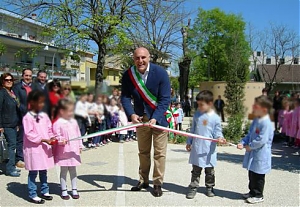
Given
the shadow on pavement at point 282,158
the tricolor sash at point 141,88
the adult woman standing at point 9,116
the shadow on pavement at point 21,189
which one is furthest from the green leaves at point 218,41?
the shadow on pavement at point 282,158

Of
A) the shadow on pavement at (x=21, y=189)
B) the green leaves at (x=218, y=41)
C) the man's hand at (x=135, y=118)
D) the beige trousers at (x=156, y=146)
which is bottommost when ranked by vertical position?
the shadow on pavement at (x=21, y=189)

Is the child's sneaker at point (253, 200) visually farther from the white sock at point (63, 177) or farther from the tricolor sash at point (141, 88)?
the white sock at point (63, 177)

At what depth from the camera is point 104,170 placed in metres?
6.17

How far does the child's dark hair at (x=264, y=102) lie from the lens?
3.05m

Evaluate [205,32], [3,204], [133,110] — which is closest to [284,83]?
[205,32]

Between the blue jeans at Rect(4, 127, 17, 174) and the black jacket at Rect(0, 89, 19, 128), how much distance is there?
179mm

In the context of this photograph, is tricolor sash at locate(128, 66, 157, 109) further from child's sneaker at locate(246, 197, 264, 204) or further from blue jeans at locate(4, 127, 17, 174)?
blue jeans at locate(4, 127, 17, 174)

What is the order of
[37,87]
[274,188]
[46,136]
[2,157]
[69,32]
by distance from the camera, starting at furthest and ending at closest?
1. [69,32]
2. [2,157]
3. [274,188]
4. [46,136]
5. [37,87]

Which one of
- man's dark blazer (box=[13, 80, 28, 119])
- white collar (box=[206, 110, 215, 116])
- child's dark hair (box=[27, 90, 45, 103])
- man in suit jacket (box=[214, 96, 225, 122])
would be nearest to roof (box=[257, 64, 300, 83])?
man in suit jacket (box=[214, 96, 225, 122])

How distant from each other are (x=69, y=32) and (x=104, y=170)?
20.5ft

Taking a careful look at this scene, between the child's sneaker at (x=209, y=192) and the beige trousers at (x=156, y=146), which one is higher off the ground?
the beige trousers at (x=156, y=146)

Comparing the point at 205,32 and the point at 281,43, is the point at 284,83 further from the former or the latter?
the point at 205,32

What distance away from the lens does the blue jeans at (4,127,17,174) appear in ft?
18.4

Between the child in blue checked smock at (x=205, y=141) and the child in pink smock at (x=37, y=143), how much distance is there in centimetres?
169
